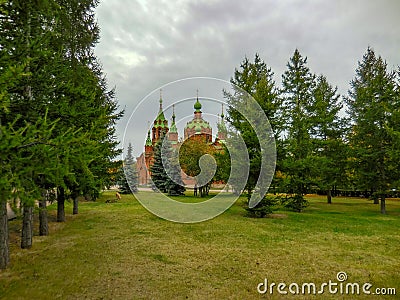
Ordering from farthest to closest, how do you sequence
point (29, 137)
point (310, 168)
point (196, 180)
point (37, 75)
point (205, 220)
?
1. point (196, 180)
2. point (310, 168)
3. point (205, 220)
4. point (37, 75)
5. point (29, 137)

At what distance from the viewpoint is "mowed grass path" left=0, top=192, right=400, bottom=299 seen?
4605mm

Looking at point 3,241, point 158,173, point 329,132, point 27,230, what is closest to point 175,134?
point 158,173

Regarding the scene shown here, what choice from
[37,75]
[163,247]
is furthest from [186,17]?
[163,247]

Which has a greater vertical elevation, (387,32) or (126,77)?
(387,32)

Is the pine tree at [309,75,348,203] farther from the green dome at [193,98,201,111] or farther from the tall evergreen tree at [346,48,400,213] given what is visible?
the green dome at [193,98,201,111]

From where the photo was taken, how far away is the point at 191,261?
615 cm

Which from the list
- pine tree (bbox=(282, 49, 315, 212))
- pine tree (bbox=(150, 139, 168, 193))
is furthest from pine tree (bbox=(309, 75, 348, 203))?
pine tree (bbox=(150, 139, 168, 193))

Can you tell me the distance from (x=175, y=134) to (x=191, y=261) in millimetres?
17322

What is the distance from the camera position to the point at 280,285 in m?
4.80

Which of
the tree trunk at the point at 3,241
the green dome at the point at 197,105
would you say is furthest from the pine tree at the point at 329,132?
the tree trunk at the point at 3,241

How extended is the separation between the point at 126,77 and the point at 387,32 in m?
14.3

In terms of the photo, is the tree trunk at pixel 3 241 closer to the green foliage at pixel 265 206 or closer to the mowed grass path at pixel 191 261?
the mowed grass path at pixel 191 261

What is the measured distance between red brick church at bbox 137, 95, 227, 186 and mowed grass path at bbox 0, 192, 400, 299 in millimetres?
5269

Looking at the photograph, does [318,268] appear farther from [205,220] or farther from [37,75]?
[37,75]
